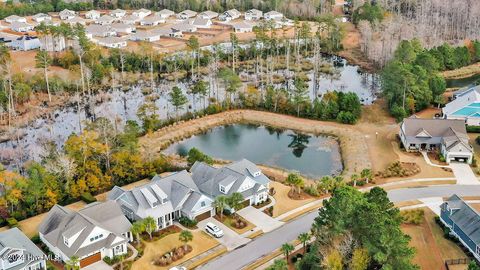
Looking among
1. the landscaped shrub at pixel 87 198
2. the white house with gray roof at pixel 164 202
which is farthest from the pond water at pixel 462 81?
the landscaped shrub at pixel 87 198

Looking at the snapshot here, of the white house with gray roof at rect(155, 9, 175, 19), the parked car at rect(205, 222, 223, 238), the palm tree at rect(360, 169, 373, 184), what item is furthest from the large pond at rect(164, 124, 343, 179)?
the white house with gray roof at rect(155, 9, 175, 19)

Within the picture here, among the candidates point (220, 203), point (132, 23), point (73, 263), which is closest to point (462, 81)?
point (220, 203)

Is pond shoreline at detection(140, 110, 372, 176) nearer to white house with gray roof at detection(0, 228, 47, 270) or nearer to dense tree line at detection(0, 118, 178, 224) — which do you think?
dense tree line at detection(0, 118, 178, 224)

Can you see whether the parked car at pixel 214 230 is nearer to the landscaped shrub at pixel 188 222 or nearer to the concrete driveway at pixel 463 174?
the landscaped shrub at pixel 188 222

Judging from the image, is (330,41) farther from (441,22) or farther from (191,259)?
(191,259)

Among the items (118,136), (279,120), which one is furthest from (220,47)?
(118,136)

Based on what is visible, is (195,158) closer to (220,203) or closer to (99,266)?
(220,203)
